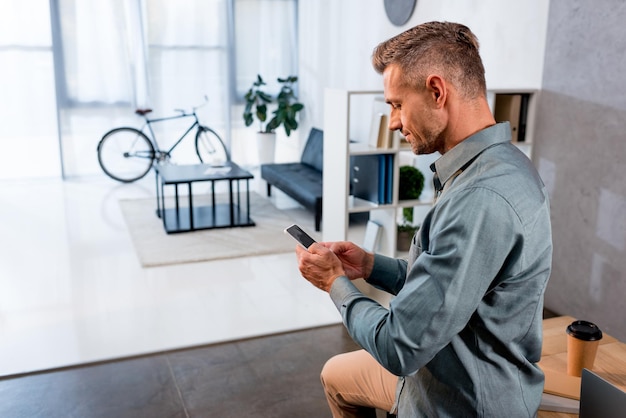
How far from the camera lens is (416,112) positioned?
120 cm

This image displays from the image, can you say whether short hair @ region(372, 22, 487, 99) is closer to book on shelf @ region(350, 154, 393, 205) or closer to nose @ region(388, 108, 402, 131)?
nose @ region(388, 108, 402, 131)

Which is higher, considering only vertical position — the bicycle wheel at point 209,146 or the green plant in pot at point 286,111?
the green plant in pot at point 286,111

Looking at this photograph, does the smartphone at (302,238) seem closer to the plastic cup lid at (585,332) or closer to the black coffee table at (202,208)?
the plastic cup lid at (585,332)

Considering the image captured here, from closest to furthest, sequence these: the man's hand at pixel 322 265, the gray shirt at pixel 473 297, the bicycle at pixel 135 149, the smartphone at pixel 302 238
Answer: the gray shirt at pixel 473 297, the man's hand at pixel 322 265, the smartphone at pixel 302 238, the bicycle at pixel 135 149

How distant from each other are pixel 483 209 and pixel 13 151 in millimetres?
7116

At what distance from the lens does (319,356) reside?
9.89 feet

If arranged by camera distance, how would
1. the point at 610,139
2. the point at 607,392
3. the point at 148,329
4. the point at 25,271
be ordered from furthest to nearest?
the point at 25,271 → the point at 148,329 → the point at 610,139 → the point at 607,392

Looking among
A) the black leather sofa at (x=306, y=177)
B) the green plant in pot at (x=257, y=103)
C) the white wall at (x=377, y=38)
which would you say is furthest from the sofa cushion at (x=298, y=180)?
the green plant in pot at (x=257, y=103)

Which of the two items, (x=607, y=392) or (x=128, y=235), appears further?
(x=128, y=235)

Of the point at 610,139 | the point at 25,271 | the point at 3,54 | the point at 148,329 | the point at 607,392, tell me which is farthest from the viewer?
the point at 3,54

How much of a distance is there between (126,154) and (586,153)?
209 inches

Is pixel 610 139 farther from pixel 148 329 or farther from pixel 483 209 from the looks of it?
pixel 148 329

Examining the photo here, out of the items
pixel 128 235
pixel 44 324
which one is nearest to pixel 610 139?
pixel 44 324

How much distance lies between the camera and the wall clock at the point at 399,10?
482cm
